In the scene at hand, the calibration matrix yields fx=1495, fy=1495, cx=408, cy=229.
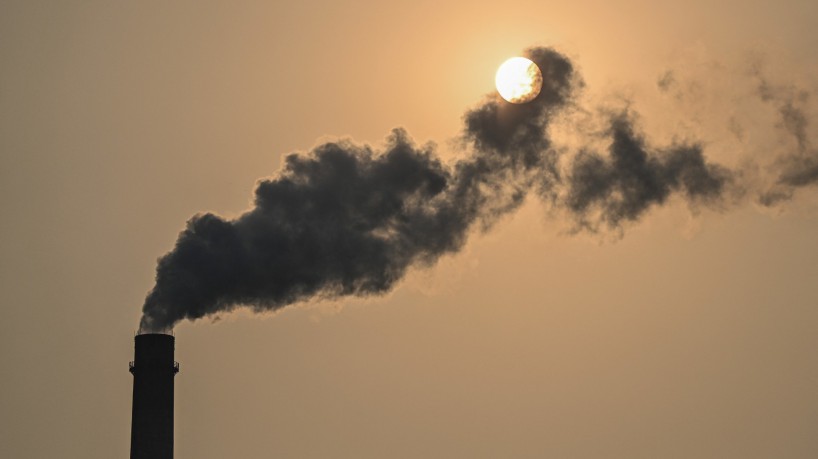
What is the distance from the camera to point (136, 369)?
181 feet

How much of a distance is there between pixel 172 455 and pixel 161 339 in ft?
14.3

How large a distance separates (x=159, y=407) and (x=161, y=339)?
266 cm

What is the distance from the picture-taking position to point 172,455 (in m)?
54.5

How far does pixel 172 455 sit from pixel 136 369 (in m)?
3.44

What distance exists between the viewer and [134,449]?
2128 inches

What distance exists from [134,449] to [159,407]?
5.72 ft

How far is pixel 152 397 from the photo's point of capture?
2146 inches

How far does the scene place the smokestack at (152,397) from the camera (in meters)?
54.0

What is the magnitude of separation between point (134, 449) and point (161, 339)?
13.9 ft

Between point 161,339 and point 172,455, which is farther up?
point 161,339

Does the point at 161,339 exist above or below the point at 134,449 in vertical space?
above

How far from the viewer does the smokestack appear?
177 ft
